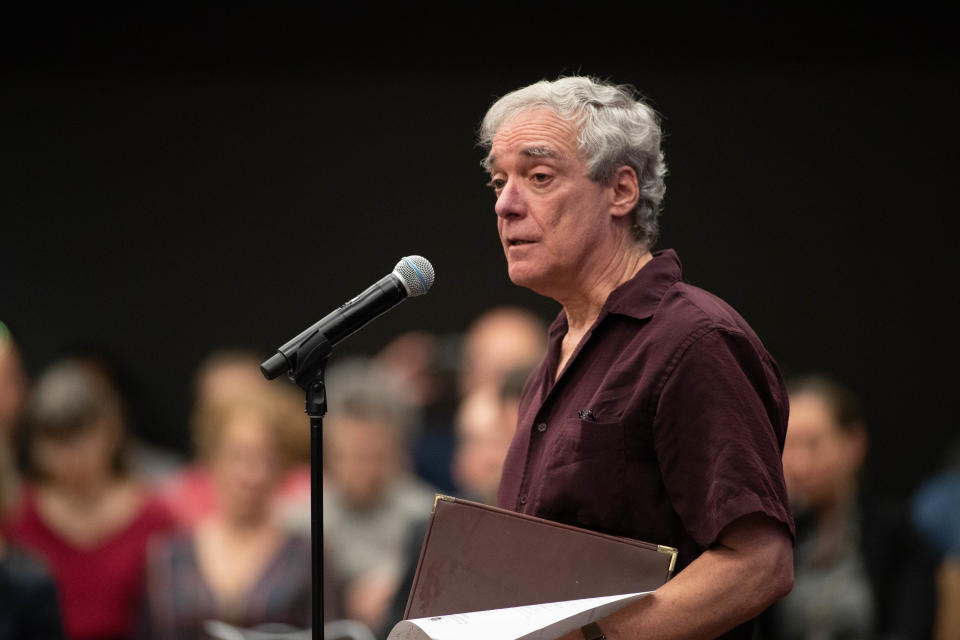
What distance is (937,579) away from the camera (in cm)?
368

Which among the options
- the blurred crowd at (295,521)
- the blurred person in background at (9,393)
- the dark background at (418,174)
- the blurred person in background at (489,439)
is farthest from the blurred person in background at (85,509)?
the dark background at (418,174)

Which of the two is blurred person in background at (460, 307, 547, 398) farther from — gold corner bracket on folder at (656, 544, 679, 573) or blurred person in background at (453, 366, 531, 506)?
gold corner bracket on folder at (656, 544, 679, 573)

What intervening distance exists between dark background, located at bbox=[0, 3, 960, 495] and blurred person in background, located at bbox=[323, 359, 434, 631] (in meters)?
1.41

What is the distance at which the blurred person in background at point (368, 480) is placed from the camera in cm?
379

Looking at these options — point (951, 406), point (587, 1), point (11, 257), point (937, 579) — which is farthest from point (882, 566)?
point (11, 257)

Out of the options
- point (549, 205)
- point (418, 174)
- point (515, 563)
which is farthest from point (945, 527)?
point (515, 563)

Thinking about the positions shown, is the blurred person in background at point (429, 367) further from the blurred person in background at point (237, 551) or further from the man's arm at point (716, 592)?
the man's arm at point (716, 592)

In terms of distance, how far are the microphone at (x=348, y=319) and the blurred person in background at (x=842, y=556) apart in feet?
6.94

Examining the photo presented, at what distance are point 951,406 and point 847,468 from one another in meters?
1.38

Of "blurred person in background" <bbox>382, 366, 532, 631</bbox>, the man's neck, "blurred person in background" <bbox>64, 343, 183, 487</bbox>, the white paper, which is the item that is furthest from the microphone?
"blurred person in background" <bbox>64, 343, 183, 487</bbox>

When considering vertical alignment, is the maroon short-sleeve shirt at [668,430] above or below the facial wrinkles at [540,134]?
below

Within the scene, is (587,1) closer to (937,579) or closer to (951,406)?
(951,406)

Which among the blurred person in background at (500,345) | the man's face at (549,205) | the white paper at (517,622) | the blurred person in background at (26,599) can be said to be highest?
the man's face at (549,205)

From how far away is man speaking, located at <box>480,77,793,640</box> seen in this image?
157 cm
